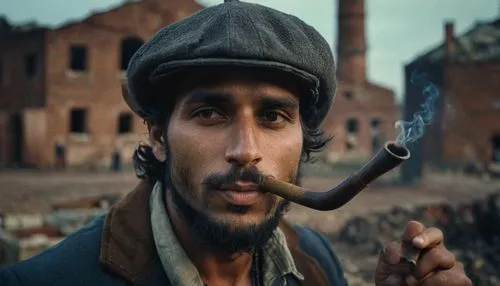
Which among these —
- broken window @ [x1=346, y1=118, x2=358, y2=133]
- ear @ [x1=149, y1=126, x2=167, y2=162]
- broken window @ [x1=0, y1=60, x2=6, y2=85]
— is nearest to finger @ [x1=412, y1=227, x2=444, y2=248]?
ear @ [x1=149, y1=126, x2=167, y2=162]

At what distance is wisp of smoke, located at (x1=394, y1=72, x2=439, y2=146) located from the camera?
5.60ft

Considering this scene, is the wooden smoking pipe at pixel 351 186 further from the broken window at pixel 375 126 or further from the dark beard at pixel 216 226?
the broken window at pixel 375 126

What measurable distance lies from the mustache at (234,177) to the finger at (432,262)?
628 mm

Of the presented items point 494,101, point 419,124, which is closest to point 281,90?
point 419,124

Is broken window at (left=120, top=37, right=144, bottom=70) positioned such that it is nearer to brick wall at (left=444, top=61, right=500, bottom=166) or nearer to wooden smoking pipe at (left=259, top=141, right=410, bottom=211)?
brick wall at (left=444, top=61, right=500, bottom=166)

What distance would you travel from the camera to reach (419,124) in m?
1.90

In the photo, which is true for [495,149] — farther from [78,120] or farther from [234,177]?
[234,177]

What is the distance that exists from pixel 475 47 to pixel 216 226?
31309 mm

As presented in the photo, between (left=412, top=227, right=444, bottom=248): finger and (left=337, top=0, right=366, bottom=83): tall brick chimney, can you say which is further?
(left=337, top=0, right=366, bottom=83): tall brick chimney

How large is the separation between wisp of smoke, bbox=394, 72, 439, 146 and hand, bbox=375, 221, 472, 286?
1.02 ft

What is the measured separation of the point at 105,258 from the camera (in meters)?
1.83

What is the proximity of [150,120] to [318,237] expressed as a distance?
3.97 ft

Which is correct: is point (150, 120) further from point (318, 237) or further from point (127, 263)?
point (318, 237)

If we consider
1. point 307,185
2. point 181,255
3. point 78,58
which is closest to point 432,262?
point 181,255
